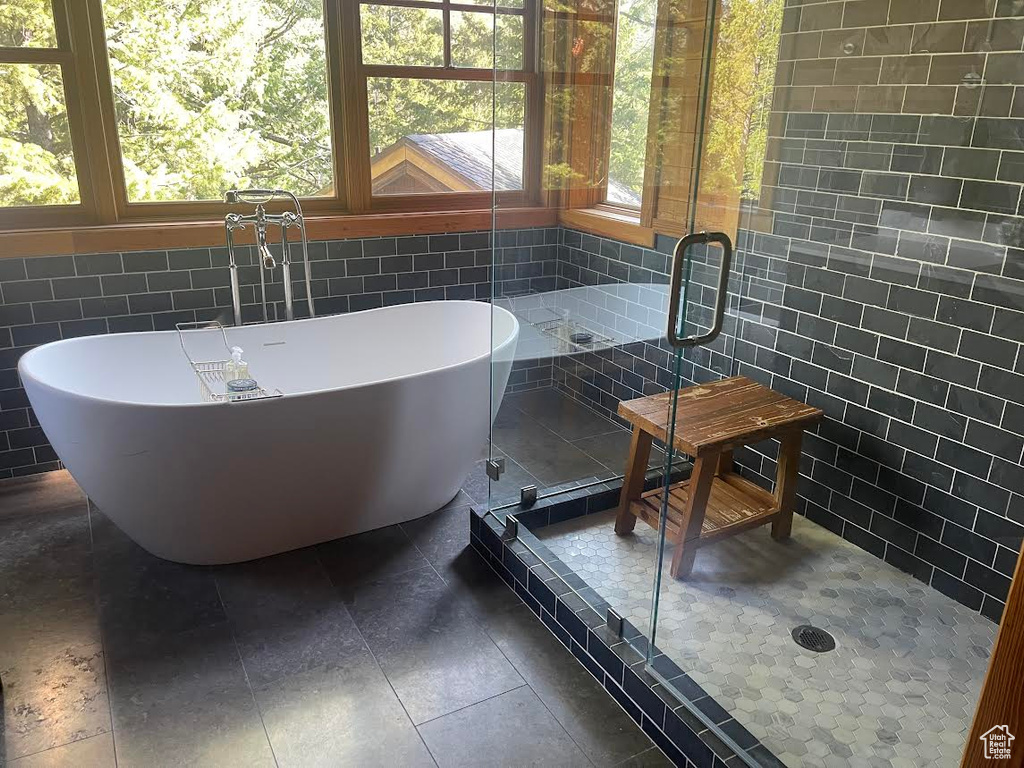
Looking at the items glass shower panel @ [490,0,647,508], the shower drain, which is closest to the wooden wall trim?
the shower drain

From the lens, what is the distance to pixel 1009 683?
1.18 metres

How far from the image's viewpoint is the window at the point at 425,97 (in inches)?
146

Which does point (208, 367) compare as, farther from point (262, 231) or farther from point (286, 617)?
point (286, 617)

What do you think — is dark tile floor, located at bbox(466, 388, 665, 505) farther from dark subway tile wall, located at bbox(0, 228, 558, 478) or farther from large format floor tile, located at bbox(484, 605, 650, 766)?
large format floor tile, located at bbox(484, 605, 650, 766)

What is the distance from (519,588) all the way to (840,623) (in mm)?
1027

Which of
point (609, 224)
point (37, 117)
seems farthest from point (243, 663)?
point (37, 117)

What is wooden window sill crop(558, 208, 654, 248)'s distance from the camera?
2.63 metres

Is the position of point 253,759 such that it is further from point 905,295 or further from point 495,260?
point 905,295

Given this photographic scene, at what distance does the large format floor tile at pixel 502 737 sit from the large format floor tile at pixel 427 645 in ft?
0.17

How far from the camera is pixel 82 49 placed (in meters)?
3.11

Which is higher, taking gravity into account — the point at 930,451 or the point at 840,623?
the point at 930,451

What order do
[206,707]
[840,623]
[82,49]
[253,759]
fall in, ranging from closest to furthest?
[253,759]
[206,707]
[840,623]
[82,49]

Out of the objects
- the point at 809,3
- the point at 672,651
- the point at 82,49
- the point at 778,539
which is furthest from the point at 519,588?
the point at 82,49

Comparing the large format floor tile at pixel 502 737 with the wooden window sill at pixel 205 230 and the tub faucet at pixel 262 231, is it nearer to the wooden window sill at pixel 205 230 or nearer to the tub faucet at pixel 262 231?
the wooden window sill at pixel 205 230
